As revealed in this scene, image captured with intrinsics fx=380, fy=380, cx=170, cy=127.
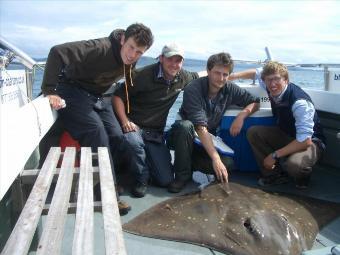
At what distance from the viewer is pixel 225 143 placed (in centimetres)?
520

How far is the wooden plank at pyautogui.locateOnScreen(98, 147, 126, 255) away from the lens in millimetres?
1793

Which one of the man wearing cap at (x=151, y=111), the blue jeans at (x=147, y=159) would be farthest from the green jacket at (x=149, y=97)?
the blue jeans at (x=147, y=159)

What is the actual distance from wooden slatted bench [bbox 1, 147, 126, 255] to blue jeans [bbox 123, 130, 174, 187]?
4.64ft

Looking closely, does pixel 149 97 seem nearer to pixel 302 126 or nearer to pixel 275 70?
pixel 275 70

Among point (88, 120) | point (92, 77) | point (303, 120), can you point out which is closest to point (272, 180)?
point (303, 120)

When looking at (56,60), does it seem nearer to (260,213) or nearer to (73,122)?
(73,122)

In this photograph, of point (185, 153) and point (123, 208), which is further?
point (185, 153)

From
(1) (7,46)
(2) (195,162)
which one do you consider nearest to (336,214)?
(2) (195,162)

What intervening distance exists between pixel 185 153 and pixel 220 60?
1.20 meters

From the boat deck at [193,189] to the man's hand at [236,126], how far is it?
65cm

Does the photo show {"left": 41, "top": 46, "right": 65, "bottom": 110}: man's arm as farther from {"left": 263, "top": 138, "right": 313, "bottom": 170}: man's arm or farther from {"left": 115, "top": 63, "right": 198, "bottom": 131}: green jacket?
{"left": 263, "top": 138, "right": 313, "bottom": 170}: man's arm

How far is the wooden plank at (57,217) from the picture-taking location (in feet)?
5.88

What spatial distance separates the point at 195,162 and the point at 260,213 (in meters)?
1.79

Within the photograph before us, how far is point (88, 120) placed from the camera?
14.0 ft
